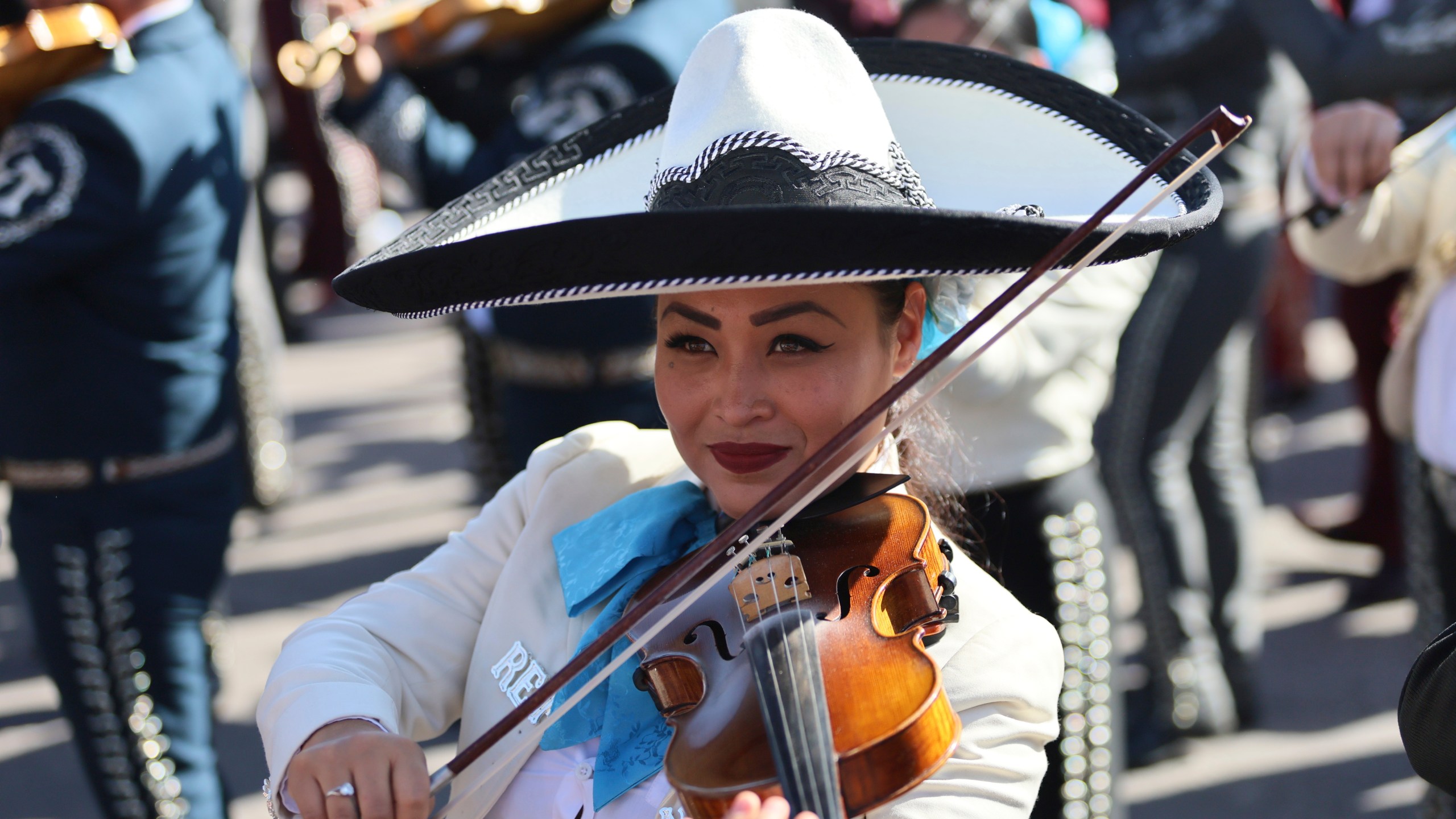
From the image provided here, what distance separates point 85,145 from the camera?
8.04ft

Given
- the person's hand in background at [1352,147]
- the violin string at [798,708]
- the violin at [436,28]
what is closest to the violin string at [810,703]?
the violin string at [798,708]

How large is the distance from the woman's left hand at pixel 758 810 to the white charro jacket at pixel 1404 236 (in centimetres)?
172

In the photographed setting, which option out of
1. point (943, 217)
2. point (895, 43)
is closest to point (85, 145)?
point (895, 43)

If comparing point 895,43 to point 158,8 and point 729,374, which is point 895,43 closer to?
point 729,374

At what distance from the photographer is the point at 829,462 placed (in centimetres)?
134

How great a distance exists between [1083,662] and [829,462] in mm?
1218

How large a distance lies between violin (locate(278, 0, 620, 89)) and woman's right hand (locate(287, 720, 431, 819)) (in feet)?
7.30

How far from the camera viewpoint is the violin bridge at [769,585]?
136 cm

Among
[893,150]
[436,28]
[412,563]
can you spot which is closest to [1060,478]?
[893,150]

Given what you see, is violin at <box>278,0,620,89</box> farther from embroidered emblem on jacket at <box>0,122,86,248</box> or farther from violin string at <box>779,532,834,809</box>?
violin string at <box>779,532,834,809</box>

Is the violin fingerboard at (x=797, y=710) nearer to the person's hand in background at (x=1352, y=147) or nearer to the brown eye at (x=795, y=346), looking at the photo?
the brown eye at (x=795, y=346)

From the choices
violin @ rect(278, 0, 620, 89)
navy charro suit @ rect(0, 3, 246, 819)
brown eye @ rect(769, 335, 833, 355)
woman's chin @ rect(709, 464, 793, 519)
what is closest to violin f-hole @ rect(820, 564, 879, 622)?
woman's chin @ rect(709, 464, 793, 519)

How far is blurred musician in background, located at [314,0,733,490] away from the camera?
2.96 m

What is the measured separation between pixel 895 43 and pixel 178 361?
1625mm
